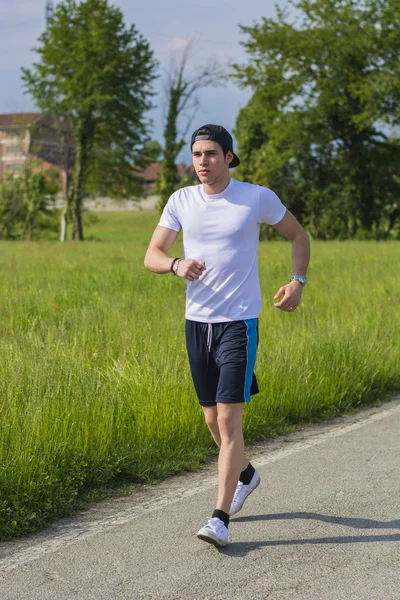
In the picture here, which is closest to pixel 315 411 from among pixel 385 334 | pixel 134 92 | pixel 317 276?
pixel 385 334

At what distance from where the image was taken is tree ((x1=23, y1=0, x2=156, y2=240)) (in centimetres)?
4972

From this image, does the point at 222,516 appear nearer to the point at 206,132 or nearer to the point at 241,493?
the point at 241,493

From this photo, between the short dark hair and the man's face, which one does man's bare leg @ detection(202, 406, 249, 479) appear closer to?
the man's face

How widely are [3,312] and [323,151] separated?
43.5 m

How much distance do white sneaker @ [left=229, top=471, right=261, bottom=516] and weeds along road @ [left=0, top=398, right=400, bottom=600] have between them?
0.09 m

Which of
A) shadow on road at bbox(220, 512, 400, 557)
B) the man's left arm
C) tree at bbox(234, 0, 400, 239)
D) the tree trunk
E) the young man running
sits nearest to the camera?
shadow on road at bbox(220, 512, 400, 557)

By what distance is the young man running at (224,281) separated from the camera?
167 inches

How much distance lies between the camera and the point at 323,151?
170ft

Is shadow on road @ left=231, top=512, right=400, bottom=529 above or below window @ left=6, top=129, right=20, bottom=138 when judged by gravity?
below

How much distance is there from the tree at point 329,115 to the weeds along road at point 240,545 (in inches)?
1639

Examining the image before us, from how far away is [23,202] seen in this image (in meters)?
48.2

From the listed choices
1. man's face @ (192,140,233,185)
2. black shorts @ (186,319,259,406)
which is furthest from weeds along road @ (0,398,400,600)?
man's face @ (192,140,233,185)

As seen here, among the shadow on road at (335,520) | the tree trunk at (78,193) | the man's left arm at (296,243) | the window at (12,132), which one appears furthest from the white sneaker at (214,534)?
the window at (12,132)

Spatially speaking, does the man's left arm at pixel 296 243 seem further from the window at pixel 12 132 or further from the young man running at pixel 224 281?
the window at pixel 12 132
